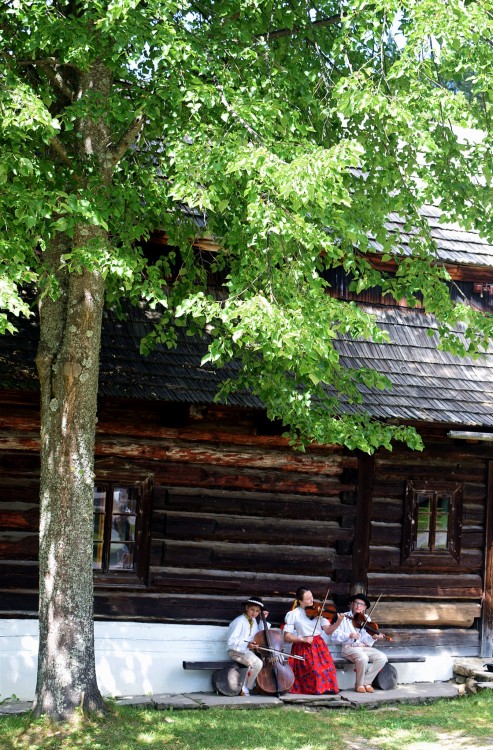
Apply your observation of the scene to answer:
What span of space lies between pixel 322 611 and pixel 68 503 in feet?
11.8

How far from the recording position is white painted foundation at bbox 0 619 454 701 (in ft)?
28.0

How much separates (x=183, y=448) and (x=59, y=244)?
2.79 m

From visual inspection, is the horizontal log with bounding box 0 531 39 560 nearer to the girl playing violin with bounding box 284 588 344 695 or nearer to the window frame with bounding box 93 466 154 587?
the window frame with bounding box 93 466 154 587

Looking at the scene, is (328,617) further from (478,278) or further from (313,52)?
(313,52)

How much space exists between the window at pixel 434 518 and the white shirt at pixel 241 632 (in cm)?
214

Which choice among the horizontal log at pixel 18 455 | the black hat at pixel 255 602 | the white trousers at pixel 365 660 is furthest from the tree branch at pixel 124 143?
the white trousers at pixel 365 660

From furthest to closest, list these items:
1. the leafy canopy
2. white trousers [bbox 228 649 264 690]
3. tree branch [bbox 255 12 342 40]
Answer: white trousers [bbox 228 649 264 690] < tree branch [bbox 255 12 342 40] < the leafy canopy

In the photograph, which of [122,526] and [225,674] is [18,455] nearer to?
[122,526]

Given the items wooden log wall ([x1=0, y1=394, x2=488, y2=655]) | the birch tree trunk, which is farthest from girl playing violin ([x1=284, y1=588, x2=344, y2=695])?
the birch tree trunk

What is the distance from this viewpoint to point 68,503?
7004 millimetres

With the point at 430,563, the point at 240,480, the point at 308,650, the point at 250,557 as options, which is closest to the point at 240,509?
the point at 240,480

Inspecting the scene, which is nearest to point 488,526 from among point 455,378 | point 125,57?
point 455,378

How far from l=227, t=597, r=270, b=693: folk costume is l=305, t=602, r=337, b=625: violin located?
1.64 feet

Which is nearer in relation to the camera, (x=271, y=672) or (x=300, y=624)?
(x=271, y=672)
